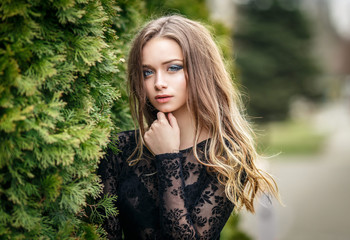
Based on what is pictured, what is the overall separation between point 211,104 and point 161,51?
44cm

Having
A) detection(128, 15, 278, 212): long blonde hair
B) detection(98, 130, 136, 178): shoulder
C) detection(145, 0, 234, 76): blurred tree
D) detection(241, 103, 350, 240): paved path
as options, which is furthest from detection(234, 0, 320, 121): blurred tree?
detection(98, 130, 136, 178): shoulder

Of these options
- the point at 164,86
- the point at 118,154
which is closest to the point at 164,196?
the point at 118,154

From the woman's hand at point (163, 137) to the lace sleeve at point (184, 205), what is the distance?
0.05 meters

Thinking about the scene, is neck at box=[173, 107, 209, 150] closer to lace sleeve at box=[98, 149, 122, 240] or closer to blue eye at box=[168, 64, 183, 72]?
blue eye at box=[168, 64, 183, 72]

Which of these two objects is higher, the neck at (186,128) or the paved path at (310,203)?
the neck at (186,128)

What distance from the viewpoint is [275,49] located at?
16.0 metres

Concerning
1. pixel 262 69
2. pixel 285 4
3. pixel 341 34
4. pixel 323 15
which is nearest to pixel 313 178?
pixel 262 69

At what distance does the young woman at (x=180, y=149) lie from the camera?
201 cm

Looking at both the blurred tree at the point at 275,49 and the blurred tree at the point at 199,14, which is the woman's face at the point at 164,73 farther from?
the blurred tree at the point at 275,49

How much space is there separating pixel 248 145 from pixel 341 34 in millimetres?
42392

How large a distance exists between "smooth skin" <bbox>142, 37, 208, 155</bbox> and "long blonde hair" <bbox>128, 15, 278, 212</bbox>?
0.04 metres

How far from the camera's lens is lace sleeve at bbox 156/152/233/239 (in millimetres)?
1933

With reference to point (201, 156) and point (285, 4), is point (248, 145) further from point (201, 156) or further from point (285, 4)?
point (285, 4)

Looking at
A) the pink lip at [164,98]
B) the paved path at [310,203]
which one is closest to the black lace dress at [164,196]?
the pink lip at [164,98]
